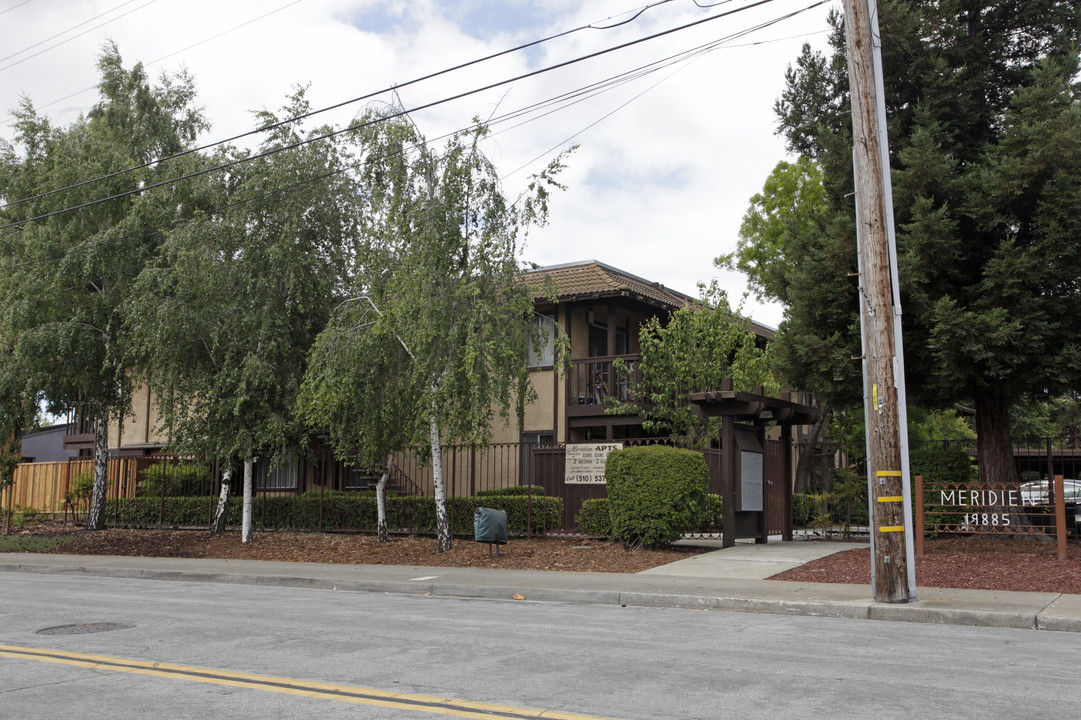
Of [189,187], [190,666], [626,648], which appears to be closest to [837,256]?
[626,648]

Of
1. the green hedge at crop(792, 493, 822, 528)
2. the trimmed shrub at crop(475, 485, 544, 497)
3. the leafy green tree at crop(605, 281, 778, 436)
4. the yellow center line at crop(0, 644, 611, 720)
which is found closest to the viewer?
the yellow center line at crop(0, 644, 611, 720)

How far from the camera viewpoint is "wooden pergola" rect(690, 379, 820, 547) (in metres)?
16.4

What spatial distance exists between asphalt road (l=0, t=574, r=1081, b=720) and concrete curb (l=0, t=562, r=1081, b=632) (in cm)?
33

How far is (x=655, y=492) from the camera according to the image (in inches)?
621

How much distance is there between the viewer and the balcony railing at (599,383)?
22781 millimetres

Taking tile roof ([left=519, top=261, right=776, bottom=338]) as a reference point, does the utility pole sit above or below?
below

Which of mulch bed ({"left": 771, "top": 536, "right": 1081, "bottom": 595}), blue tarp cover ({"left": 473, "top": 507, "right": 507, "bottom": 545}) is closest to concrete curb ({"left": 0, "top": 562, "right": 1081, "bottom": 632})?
mulch bed ({"left": 771, "top": 536, "right": 1081, "bottom": 595})

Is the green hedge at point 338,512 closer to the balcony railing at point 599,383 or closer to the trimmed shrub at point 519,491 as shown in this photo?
the trimmed shrub at point 519,491

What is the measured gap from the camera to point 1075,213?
540 inches

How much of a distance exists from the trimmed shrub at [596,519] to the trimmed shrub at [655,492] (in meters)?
1.39

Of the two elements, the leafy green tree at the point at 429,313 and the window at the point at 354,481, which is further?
the window at the point at 354,481

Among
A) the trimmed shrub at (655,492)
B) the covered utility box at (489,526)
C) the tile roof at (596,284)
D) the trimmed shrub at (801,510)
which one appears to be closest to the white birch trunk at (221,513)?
the covered utility box at (489,526)

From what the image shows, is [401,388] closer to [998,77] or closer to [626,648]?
[626,648]

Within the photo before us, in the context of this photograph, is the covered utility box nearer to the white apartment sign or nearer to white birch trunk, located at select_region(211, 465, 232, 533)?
the white apartment sign
